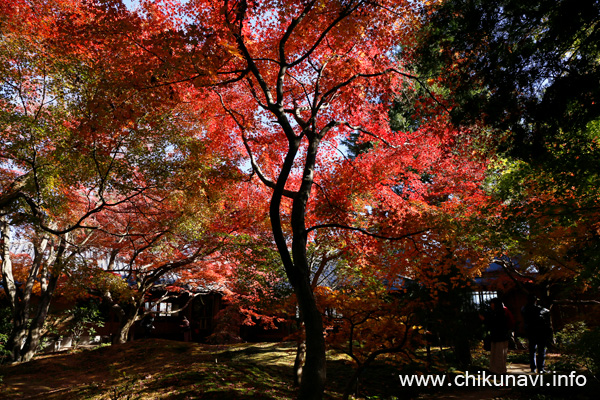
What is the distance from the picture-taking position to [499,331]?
704 cm

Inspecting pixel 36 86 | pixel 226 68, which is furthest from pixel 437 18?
pixel 36 86

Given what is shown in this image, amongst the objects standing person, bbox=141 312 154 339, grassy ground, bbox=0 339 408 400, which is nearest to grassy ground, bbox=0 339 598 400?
grassy ground, bbox=0 339 408 400

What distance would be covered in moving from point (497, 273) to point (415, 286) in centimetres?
902

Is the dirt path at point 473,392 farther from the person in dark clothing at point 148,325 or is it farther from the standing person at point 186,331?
the person in dark clothing at point 148,325

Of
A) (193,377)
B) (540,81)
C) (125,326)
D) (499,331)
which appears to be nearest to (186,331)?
(125,326)

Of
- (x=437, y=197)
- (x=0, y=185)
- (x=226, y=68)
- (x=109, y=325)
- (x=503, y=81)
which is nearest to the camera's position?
(x=503, y=81)

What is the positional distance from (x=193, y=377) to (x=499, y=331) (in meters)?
6.14

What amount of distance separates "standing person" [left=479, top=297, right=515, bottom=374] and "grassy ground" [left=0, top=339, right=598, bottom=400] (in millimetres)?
806

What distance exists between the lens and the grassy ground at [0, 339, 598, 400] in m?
5.94

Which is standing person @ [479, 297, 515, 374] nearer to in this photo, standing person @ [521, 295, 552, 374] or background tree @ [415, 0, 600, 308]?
standing person @ [521, 295, 552, 374]

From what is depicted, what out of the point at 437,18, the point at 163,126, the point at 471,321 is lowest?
the point at 471,321

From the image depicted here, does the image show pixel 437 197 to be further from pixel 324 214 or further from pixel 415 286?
pixel 324 214

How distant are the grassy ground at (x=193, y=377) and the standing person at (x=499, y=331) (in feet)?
2.64

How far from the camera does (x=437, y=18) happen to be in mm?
5273
